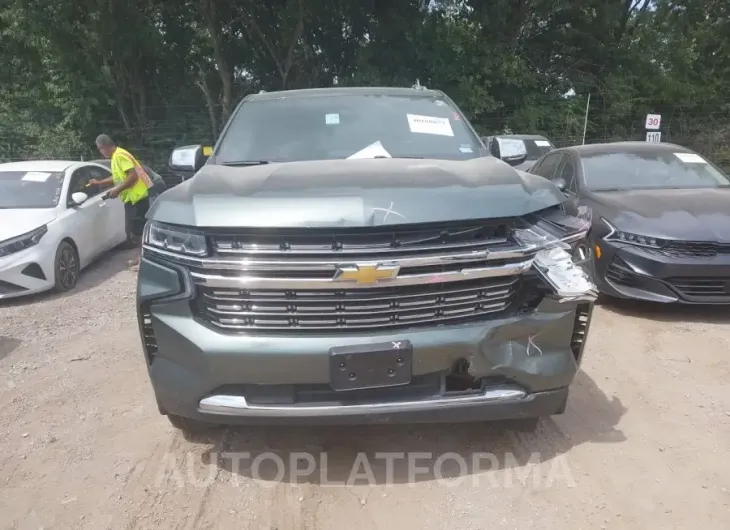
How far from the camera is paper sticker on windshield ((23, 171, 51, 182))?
7758mm

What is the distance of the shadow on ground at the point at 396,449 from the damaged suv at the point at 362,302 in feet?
1.46

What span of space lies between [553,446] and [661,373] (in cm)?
147

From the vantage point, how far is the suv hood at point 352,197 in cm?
271

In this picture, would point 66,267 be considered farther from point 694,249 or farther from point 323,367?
point 694,249

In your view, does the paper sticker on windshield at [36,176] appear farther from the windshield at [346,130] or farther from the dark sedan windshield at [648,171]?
the dark sedan windshield at [648,171]

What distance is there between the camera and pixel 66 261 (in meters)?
7.25

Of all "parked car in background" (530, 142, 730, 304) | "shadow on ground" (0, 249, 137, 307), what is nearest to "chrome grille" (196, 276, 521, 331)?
"parked car in background" (530, 142, 730, 304)

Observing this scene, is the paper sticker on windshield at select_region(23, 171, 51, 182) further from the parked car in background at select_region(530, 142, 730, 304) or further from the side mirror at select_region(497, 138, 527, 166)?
the parked car in background at select_region(530, 142, 730, 304)

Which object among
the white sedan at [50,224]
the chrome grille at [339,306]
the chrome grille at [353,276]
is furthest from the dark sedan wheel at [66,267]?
the chrome grille at [339,306]

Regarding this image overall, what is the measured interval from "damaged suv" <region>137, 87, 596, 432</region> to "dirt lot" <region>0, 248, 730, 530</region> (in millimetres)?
415

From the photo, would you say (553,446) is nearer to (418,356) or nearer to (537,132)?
(418,356)

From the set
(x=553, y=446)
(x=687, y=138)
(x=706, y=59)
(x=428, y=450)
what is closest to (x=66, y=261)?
(x=428, y=450)

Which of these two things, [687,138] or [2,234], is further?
[687,138]

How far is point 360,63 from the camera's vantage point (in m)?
19.5
